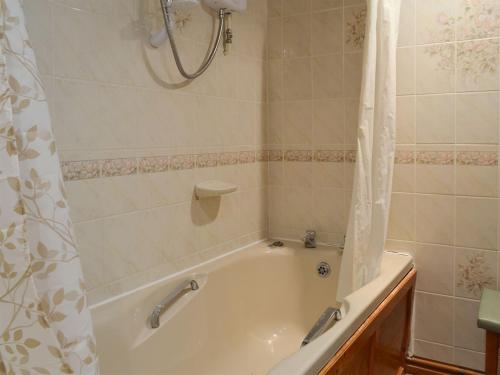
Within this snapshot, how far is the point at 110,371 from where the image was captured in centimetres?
139

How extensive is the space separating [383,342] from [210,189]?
898 millimetres

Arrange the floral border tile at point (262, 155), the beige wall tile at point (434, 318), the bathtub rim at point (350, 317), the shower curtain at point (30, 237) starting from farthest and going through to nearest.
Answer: the floral border tile at point (262, 155), the beige wall tile at point (434, 318), the bathtub rim at point (350, 317), the shower curtain at point (30, 237)

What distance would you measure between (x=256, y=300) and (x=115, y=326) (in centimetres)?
83

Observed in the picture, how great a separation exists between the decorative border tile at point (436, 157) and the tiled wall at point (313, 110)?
0.32 meters

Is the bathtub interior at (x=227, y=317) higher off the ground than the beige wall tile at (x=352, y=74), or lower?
lower

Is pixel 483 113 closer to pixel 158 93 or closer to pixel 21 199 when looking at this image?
pixel 158 93

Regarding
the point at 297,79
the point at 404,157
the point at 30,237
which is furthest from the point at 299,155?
the point at 30,237

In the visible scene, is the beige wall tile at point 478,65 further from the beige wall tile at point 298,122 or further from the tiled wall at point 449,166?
the beige wall tile at point 298,122

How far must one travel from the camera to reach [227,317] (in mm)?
1956

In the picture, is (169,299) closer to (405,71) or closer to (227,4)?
(227,4)

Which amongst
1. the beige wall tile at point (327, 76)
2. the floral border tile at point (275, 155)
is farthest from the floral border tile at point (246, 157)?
the beige wall tile at point (327, 76)

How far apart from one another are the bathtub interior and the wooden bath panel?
1.00 ft

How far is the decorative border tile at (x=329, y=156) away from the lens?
7.12 feet

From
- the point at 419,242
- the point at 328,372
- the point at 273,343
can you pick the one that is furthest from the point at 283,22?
the point at 328,372
